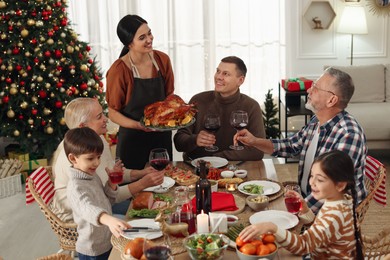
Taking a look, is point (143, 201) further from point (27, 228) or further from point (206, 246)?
point (27, 228)

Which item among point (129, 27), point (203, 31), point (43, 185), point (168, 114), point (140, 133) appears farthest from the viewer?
point (203, 31)

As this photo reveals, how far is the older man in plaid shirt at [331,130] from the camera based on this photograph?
118 inches

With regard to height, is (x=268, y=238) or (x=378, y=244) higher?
(x=268, y=238)

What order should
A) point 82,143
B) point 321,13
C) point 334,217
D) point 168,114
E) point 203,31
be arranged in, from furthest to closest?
1. point 203,31
2. point 321,13
3. point 168,114
4. point 82,143
5. point 334,217

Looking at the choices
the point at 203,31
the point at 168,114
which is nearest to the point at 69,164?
the point at 168,114

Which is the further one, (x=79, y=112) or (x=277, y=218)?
(x=79, y=112)

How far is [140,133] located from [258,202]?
148 cm

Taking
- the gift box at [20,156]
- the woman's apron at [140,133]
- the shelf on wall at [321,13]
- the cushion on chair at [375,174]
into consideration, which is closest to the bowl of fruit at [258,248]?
the cushion on chair at [375,174]

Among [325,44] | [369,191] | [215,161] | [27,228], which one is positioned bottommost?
[27,228]

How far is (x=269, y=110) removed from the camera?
249 inches

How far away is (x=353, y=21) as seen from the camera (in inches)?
259

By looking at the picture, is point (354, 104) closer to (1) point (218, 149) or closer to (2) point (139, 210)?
(1) point (218, 149)

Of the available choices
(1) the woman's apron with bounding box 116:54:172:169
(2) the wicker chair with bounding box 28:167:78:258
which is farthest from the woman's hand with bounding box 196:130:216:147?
(2) the wicker chair with bounding box 28:167:78:258

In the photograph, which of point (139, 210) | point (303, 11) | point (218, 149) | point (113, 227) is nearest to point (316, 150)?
point (218, 149)
